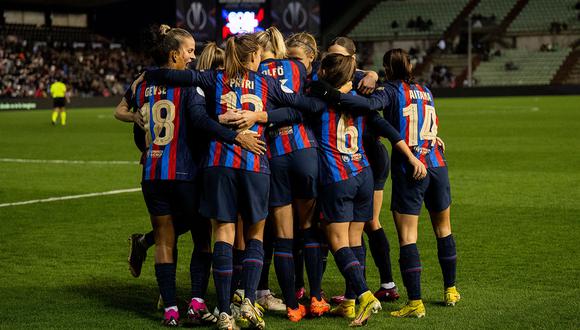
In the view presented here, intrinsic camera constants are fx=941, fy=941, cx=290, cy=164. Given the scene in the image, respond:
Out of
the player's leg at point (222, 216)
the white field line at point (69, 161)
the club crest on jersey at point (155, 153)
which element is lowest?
the white field line at point (69, 161)

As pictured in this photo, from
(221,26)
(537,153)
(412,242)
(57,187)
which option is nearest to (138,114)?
(412,242)

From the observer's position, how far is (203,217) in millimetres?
6758

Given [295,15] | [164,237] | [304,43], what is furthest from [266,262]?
[295,15]

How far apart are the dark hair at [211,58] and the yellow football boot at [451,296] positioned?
7.89 ft

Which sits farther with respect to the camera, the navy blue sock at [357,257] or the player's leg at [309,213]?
the navy blue sock at [357,257]

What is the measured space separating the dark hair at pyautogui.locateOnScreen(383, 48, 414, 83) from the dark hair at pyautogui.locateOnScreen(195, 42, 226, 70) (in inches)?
47.4

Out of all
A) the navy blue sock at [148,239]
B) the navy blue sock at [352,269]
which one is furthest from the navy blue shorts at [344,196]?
the navy blue sock at [148,239]

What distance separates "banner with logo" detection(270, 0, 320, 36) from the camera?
47312 millimetres

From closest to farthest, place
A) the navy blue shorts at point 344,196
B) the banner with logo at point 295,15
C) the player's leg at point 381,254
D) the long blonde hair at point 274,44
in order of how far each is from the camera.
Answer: the navy blue shorts at point 344,196 → the long blonde hair at point 274,44 → the player's leg at point 381,254 → the banner with logo at point 295,15

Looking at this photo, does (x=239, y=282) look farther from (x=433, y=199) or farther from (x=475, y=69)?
(x=475, y=69)

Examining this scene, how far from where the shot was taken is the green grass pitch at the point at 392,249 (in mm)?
6852

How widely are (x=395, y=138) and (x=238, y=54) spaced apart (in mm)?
1308

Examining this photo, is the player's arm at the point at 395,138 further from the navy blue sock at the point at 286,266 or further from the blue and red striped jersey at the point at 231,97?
the navy blue sock at the point at 286,266

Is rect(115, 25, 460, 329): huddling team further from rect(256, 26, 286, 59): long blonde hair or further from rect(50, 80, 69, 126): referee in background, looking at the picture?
rect(50, 80, 69, 126): referee in background
